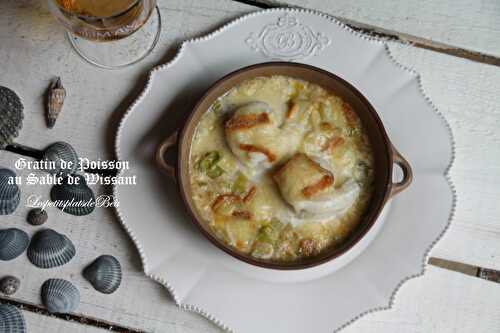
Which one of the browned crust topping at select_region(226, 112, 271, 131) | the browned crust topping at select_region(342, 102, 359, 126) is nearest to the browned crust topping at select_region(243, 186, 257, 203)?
the browned crust topping at select_region(226, 112, 271, 131)

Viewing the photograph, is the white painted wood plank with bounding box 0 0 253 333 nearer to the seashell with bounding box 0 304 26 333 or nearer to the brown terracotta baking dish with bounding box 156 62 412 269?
the seashell with bounding box 0 304 26 333

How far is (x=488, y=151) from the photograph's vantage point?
2553 millimetres

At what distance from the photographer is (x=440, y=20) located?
262 cm

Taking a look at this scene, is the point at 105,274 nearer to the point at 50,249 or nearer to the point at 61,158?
the point at 50,249

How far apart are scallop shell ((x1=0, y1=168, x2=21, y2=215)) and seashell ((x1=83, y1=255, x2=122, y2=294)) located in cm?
41

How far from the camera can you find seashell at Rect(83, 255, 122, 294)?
2363 mm

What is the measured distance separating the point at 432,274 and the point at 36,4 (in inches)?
81.0

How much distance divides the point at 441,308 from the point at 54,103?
1828mm

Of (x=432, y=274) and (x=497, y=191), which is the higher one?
(x=497, y=191)

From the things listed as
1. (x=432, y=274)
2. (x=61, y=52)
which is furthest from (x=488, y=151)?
(x=61, y=52)

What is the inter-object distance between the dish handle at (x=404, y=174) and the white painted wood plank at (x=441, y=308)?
0.48m

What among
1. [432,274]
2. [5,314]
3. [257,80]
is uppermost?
[257,80]

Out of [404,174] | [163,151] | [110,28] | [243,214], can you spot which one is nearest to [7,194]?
[163,151]

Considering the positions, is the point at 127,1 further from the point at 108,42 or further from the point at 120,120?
the point at 120,120
